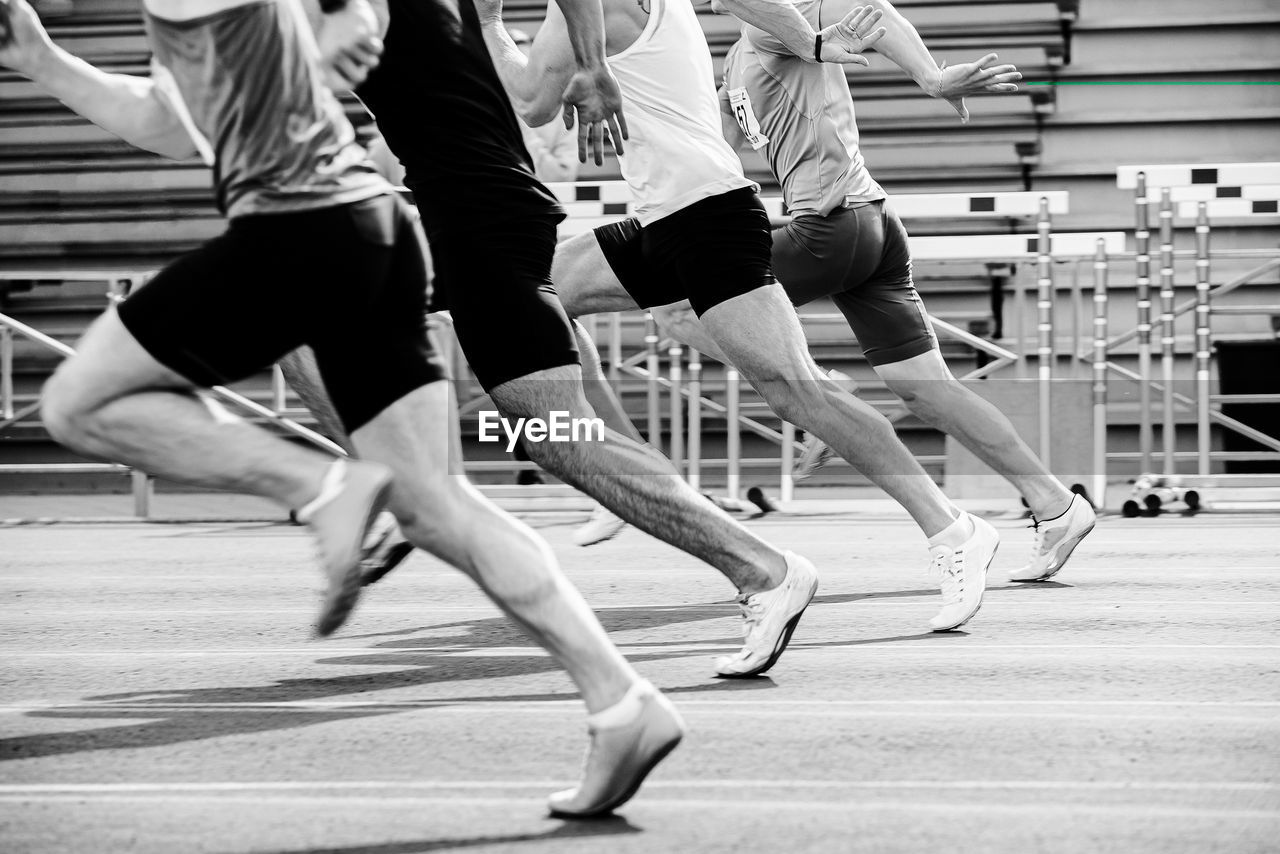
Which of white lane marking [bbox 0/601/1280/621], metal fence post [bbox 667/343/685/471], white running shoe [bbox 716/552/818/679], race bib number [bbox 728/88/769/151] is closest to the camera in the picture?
white running shoe [bbox 716/552/818/679]

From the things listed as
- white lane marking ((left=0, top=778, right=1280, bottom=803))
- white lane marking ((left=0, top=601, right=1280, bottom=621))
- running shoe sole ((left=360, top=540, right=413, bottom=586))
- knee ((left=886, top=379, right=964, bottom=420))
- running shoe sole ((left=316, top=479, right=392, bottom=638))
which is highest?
running shoe sole ((left=316, top=479, right=392, bottom=638))

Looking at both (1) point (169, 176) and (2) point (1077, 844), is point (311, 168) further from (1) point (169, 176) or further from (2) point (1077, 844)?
(1) point (169, 176)

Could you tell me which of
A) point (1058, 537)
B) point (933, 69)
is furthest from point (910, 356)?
point (933, 69)

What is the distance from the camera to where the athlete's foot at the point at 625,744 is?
8.64ft

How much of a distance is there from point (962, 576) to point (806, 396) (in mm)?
641

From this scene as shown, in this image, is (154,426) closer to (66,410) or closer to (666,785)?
(66,410)

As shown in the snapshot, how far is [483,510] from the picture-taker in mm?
2725

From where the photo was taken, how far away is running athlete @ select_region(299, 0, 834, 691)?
11.0 ft

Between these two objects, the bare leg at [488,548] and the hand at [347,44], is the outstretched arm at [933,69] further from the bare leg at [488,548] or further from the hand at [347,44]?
the bare leg at [488,548]

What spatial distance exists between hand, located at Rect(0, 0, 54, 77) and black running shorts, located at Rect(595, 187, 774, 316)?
5.64ft

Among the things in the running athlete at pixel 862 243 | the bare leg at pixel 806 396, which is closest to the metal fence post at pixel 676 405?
the running athlete at pixel 862 243

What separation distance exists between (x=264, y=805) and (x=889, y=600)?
279 centimetres

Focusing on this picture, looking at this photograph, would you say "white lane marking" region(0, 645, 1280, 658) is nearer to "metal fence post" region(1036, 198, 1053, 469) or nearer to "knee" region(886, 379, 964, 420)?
"knee" region(886, 379, 964, 420)

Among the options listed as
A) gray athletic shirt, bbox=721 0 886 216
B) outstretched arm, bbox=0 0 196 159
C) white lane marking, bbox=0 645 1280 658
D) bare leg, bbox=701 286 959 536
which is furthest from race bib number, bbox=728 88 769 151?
outstretched arm, bbox=0 0 196 159
